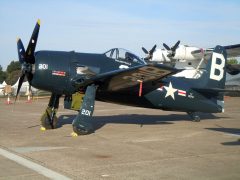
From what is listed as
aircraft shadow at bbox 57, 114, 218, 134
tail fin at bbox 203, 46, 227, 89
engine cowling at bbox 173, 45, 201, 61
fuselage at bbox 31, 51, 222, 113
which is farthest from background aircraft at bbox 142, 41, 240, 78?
fuselage at bbox 31, 51, 222, 113

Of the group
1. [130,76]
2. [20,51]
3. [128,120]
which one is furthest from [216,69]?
[20,51]

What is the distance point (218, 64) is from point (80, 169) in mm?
8865

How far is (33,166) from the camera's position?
6.27 m

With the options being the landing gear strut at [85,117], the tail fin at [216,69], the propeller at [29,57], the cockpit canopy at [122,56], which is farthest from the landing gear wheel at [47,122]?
the tail fin at [216,69]

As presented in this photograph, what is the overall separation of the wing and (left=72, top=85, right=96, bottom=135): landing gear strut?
0.59 metres

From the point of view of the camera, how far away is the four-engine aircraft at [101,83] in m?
10.4

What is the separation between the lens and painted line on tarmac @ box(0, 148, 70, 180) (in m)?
5.59

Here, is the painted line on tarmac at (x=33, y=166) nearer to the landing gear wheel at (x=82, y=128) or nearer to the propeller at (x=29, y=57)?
the landing gear wheel at (x=82, y=128)

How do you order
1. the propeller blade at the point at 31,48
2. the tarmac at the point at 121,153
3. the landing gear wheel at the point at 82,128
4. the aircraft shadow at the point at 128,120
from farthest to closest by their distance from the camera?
the aircraft shadow at the point at 128,120, the propeller blade at the point at 31,48, the landing gear wheel at the point at 82,128, the tarmac at the point at 121,153

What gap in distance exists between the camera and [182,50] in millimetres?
35312

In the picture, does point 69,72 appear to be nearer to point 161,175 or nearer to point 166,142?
point 166,142

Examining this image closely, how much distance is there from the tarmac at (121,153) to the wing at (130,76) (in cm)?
148

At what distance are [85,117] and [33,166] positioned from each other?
4.03m

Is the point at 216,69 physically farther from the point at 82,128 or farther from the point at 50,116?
the point at 50,116
